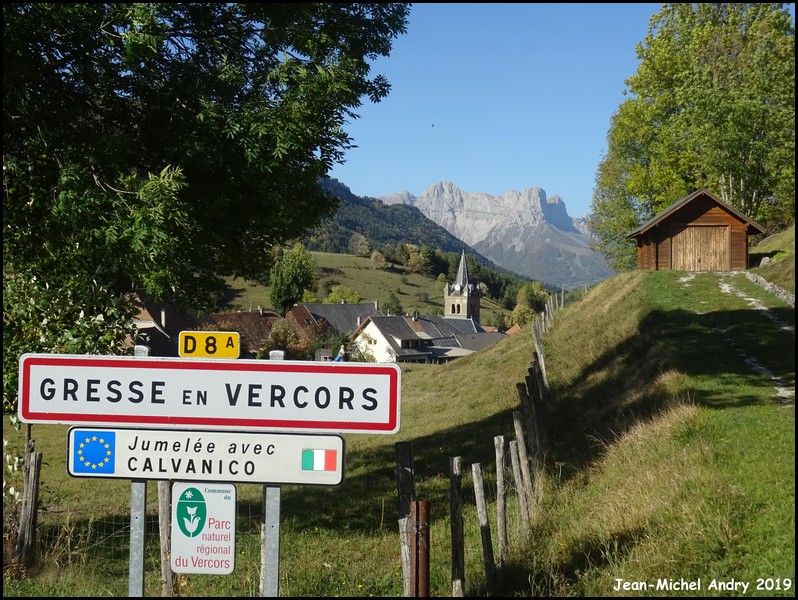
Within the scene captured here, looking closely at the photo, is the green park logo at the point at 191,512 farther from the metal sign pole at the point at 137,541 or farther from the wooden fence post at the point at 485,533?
the wooden fence post at the point at 485,533

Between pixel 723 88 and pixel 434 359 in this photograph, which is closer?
pixel 723 88

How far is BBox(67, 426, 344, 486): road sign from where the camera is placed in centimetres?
474

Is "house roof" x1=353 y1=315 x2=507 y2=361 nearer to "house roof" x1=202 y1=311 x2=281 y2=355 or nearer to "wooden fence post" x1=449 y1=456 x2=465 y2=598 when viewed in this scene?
"house roof" x1=202 y1=311 x2=281 y2=355

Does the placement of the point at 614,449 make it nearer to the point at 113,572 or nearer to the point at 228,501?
the point at 113,572

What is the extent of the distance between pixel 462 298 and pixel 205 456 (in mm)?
151782

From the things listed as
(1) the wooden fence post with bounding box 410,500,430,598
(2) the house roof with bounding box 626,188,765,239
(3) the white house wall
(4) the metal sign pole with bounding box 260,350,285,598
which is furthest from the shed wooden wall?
(3) the white house wall

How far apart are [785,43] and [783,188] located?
7.74 metres

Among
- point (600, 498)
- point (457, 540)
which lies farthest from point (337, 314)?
point (457, 540)

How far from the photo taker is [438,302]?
16688cm

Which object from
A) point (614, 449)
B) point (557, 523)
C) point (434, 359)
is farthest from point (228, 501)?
Answer: point (434, 359)

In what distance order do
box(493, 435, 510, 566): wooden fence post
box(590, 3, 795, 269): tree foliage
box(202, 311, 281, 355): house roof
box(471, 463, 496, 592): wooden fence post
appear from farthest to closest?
1. box(202, 311, 281, 355): house roof
2. box(590, 3, 795, 269): tree foliage
3. box(493, 435, 510, 566): wooden fence post
4. box(471, 463, 496, 592): wooden fence post

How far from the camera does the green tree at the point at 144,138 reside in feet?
29.6

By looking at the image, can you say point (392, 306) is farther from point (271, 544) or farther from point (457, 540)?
point (271, 544)

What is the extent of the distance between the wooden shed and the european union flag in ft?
113
